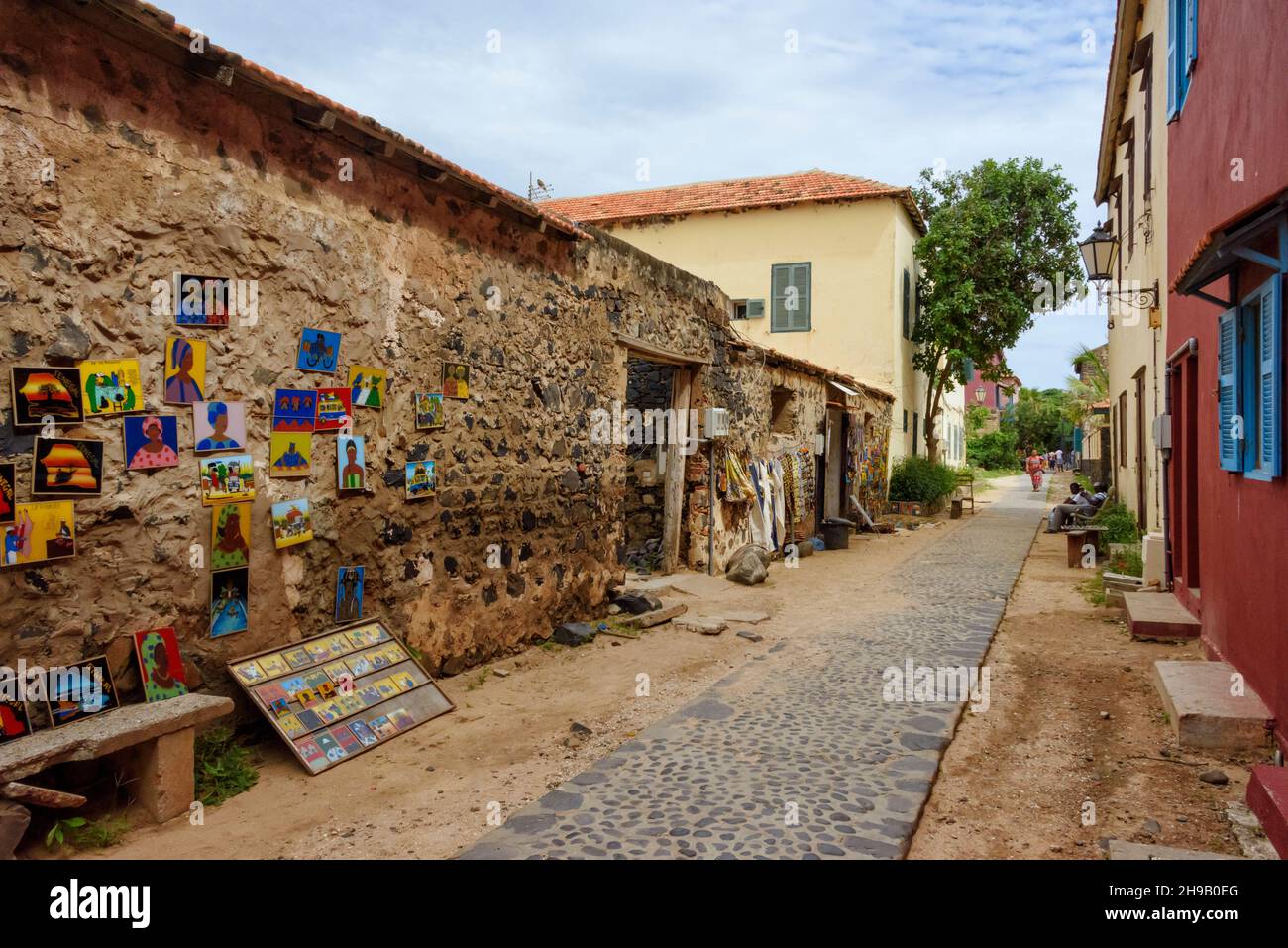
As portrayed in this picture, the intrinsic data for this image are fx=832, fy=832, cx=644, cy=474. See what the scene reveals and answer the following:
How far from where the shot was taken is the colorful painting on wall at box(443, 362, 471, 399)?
5.68 m

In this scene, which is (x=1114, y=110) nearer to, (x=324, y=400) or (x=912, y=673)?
(x=912, y=673)

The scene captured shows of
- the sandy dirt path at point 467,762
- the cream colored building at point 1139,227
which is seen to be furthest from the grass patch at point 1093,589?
the sandy dirt path at point 467,762

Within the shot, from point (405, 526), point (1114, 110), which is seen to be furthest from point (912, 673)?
point (1114, 110)

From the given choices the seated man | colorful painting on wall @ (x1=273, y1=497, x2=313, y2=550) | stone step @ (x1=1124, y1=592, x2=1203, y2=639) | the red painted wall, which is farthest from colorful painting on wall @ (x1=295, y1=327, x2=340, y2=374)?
the seated man

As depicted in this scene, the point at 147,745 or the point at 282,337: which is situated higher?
the point at 282,337

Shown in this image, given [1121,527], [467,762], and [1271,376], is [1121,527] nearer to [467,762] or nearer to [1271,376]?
[1271,376]

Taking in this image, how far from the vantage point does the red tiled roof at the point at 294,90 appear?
11.8 ft

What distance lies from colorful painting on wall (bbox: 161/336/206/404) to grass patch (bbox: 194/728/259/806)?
1642 millimetres

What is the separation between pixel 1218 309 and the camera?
5.64 meters

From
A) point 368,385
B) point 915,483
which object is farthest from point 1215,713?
point 915,483

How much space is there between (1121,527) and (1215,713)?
8534 mm

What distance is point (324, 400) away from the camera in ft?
15.6

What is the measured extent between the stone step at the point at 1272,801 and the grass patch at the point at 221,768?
14.4 ft

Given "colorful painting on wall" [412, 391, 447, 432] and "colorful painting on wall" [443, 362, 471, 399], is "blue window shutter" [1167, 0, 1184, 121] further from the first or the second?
"colorful painting on wall" [412, 391, 447, 432]
